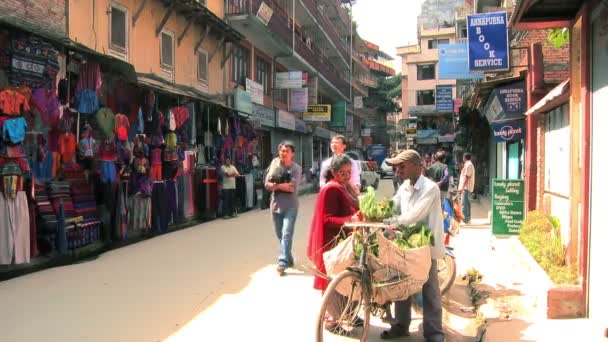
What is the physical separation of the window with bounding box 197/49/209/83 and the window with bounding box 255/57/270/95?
233 inches

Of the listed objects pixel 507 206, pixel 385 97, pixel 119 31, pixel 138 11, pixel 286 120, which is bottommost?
pixel 507 206

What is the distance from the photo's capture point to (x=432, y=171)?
11836 mm

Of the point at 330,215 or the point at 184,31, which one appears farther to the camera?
the point at 184,31

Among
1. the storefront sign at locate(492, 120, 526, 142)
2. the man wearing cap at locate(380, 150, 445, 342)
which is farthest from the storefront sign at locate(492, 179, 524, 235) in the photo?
the man wearing cap at locate(380, 150, 445, 342)

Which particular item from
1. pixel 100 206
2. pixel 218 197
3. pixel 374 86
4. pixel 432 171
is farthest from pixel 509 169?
pixel 374 86

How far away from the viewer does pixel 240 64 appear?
20.1m

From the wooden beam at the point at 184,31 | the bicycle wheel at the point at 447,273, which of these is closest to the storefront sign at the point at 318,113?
the wooden beam at the point at 184,31

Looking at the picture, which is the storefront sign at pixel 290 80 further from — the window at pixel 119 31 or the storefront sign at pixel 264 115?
the window at pixel 119 31

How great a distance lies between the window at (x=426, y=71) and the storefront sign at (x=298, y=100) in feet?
107

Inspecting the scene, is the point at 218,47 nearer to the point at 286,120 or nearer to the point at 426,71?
the point at 286,120

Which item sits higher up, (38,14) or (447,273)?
(38,14)

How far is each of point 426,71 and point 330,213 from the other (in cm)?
5376

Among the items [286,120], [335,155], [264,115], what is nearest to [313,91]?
[286,120]

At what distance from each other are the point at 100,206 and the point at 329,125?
31.4 metres
